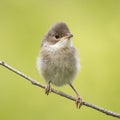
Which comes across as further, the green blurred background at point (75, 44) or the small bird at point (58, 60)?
the green blurred background at point (75, 44)

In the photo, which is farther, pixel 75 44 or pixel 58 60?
pixel 75 44

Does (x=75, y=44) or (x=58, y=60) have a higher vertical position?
(x=75, y=44)

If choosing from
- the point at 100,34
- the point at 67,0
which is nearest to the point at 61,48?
the point at 100,34

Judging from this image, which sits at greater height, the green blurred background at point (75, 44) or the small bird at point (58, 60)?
the green blurred background at point (75, 44)

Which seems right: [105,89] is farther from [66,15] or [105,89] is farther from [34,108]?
[66,15]

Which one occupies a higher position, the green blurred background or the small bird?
the green blurred background
